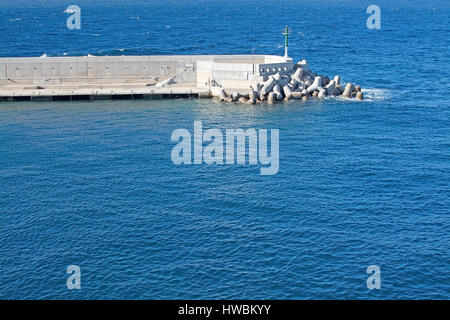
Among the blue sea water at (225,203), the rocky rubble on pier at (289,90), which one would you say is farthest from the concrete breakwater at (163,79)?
the blue sea water at (225,203)

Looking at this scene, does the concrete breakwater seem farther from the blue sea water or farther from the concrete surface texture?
the blue sea water

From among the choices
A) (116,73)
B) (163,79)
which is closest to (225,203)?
(163,79)

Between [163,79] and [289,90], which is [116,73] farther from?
[289,90]

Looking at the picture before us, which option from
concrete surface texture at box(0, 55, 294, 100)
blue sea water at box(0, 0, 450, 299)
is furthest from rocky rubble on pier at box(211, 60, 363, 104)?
blue sea water at box(0, 0, 450, 299)

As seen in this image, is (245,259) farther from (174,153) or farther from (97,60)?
(97,60)

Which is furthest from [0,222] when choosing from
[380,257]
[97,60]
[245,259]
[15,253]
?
[97,60]

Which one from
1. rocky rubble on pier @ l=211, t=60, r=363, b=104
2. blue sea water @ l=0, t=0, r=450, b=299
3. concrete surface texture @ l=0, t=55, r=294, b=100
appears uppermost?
concrete surface texture @ l=0, t=55, r=294, b=100

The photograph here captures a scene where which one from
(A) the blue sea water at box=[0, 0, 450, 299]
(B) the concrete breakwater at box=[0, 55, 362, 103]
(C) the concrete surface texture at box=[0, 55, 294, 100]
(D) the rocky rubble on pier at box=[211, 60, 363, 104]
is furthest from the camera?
(C) the concrete surface texture at box=[0, 55, 294, 100]
